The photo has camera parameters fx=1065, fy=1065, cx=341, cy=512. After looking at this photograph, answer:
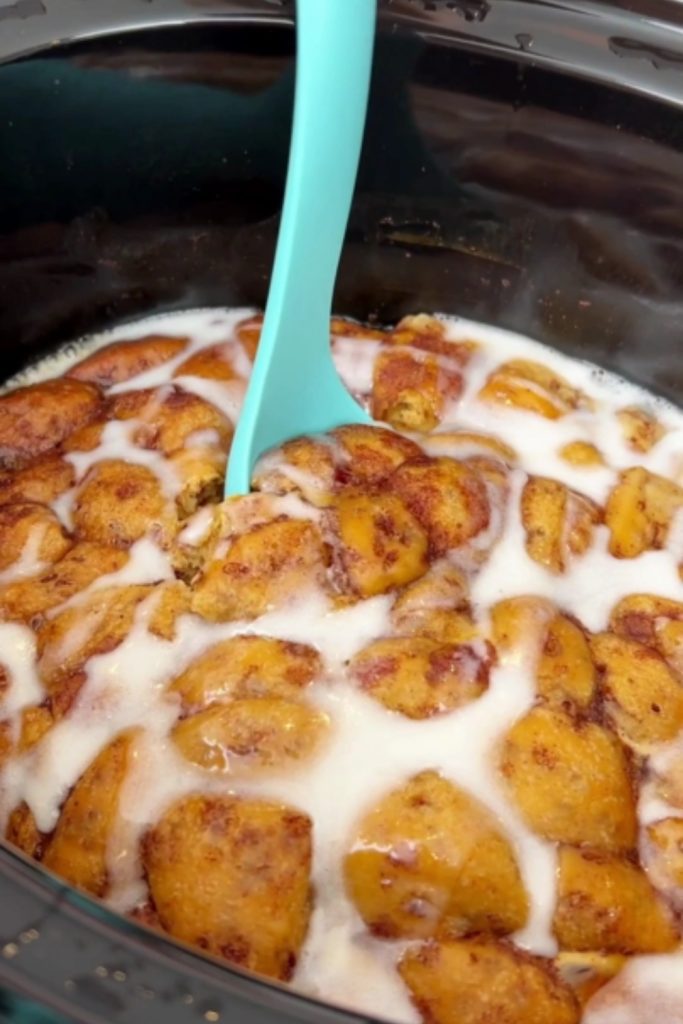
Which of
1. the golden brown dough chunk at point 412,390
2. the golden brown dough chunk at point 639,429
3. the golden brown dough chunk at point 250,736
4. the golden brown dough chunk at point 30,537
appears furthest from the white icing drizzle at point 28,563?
the golden brown dough chunk at point 639,429

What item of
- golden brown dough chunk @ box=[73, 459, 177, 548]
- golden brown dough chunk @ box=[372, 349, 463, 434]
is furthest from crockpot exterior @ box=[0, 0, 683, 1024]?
golden brown dough chunk @ box=[73, 459, 177, 548]

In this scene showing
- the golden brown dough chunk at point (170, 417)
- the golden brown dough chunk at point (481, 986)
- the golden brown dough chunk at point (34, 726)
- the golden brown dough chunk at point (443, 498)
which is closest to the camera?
the golden brown dough chunk at point (481, 986)

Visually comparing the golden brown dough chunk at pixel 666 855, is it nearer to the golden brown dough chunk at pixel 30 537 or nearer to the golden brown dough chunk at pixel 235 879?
the golden brown dough chunk at pixel 235 879

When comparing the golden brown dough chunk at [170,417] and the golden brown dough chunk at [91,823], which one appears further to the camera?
the golden brown dough chunk at [170,417]

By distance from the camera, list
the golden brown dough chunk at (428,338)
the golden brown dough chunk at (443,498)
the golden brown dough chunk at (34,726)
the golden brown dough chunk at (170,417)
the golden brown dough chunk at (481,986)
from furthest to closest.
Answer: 1. the golden brown dough chunk at (428,338)
2. the golden brown dough chunk at (170,417)
3. the golden brown dough chunk at (443,498)
4. the golden brown dough chunk at (34,726)
5. the golden brown dough chunk at (481,986)

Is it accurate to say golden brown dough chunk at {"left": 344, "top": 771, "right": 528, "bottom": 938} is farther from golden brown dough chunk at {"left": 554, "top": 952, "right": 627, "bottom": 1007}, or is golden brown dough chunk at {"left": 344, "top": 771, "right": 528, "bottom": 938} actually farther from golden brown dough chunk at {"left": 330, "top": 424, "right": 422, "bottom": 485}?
golden brown dough chunk at {"left": 330, "top": 424, "right": 422, "bottom": 485}

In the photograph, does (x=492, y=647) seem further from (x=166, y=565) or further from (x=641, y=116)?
(x=641, y=116)
